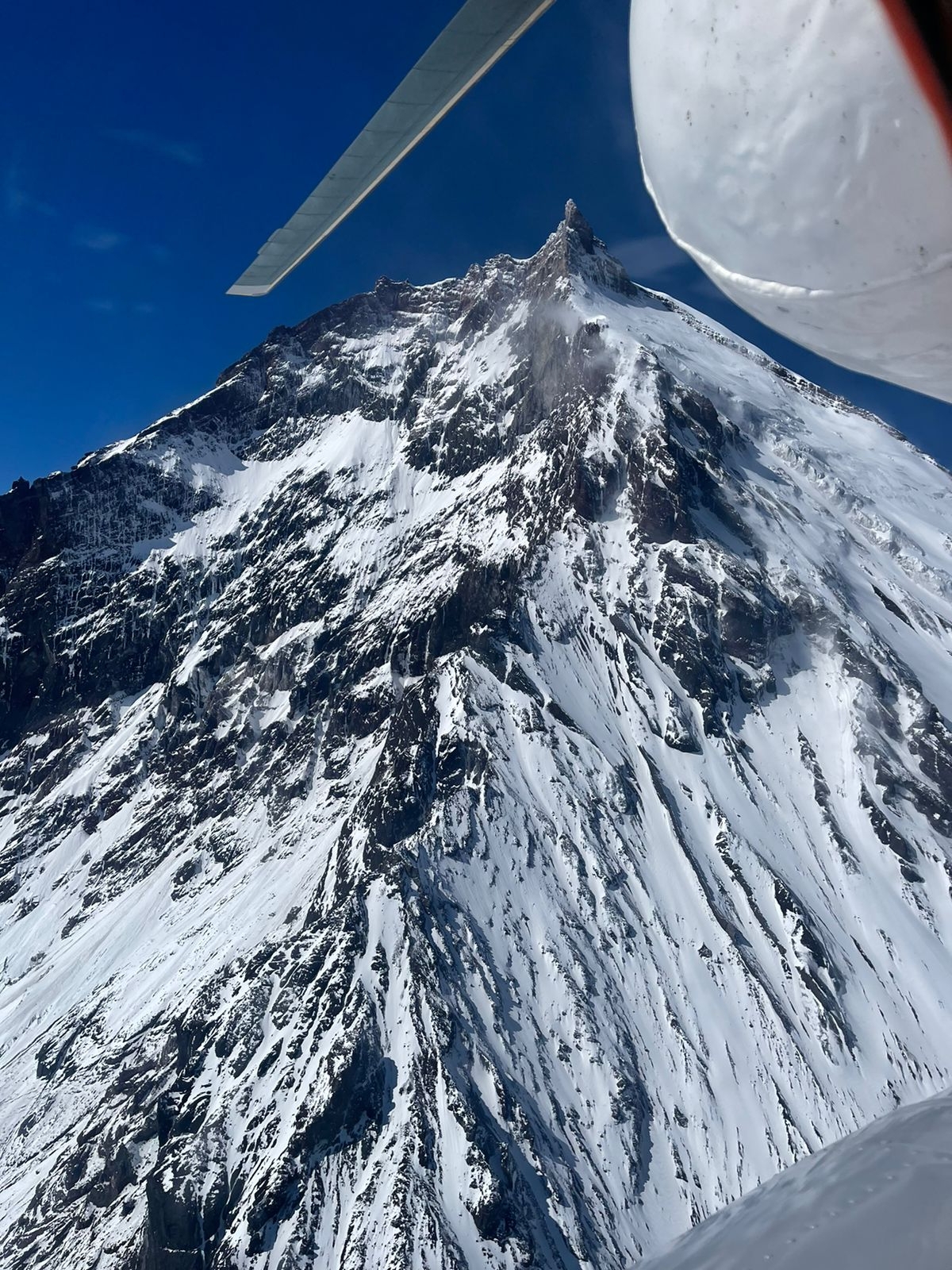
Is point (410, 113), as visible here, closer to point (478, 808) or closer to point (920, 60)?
point (920, 60)

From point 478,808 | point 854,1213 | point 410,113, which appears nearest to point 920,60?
point 410,113

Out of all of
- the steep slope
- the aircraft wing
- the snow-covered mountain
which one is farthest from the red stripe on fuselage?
the snow-covered mountain

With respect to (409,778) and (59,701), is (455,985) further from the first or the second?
(59,701)

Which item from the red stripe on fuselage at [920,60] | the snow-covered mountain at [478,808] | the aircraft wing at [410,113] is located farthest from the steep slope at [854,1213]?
the snow-covered mountain at [478,808]

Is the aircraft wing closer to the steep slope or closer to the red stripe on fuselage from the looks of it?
the red stripe on fuselage

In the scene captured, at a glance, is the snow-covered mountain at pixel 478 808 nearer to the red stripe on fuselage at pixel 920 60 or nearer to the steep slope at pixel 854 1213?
the steep slope at pixel 854 1213

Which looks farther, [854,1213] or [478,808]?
[478,808]

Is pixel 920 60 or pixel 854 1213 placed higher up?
pixel 920 60

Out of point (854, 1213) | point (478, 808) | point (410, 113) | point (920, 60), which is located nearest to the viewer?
point (920, 60)

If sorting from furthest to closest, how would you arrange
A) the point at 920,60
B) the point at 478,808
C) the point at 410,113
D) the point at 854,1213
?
1. the point at 478,808
2. the point at 410,113
3. the point at 854,1213
4. the point at 920,60
